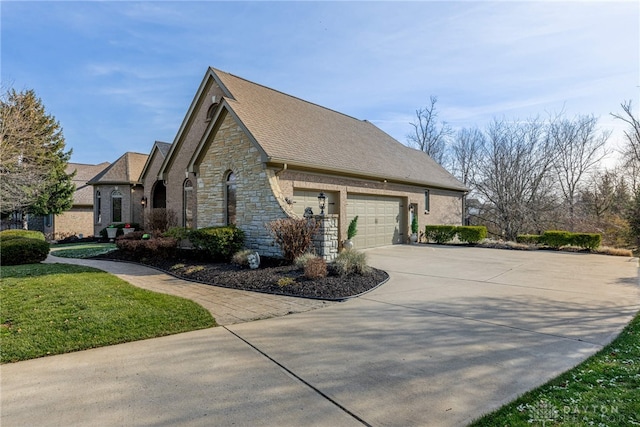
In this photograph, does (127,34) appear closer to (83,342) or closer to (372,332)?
(83,342)

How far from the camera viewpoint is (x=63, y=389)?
10.8ft

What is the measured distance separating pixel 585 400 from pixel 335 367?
2.29 metres

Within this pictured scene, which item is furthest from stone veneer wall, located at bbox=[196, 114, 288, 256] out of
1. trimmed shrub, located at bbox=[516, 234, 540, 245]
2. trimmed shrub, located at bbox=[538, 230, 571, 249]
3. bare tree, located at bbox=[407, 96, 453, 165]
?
bare tree, located at bbox=[407, 96, 453, 165]

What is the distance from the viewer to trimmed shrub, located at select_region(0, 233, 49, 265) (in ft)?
35.1

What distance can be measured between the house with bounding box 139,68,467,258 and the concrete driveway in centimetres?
517

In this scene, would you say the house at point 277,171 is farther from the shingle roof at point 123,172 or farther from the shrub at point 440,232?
the shingle roof at point 123,172

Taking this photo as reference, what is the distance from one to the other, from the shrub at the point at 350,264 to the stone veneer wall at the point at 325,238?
1.00m

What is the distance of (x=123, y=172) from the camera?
2264cm

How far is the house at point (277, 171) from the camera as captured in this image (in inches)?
450

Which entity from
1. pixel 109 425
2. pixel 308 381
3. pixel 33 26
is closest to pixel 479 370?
pixel 308 381

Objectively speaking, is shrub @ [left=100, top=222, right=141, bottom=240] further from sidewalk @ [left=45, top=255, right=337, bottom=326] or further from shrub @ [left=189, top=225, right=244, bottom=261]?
sidewalk @ [left=45, top=255, right=337, bottom=326]

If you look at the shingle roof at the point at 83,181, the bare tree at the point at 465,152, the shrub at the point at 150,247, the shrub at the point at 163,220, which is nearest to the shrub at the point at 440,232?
the shrub at the point at 150,247

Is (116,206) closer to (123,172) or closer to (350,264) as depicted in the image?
(123,172)

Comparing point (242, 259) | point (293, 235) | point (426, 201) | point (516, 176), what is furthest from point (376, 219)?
point (516, 176)
